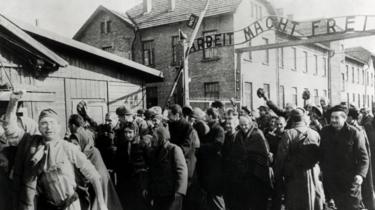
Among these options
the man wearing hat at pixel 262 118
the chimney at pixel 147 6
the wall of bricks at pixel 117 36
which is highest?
the chimney at pixel 147 6

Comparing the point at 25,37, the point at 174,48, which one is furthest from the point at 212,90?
the point at 25,37

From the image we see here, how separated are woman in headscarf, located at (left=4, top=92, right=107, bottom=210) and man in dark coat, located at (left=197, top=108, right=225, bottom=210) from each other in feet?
8.92

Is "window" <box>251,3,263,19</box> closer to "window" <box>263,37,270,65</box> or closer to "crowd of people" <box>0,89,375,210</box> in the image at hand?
"window" <box>263,37,270,65</box>

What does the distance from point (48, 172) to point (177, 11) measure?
21461mm

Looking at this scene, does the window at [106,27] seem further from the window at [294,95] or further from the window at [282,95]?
the window at [294,95]

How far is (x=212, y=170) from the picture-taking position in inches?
249

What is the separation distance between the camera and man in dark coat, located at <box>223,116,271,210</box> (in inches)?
243

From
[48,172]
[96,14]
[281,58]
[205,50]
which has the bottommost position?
[48,172]

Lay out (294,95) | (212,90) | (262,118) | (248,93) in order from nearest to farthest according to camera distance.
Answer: (262,118) → (212,90) → (248,93) → (294,95)

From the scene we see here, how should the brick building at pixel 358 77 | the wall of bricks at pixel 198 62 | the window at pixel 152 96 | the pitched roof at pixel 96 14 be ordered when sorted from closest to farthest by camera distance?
the wall of bricks at pixel 198 62
the window at pixel 152 96
the pitched roof at pixel 96 14
the brick building at pixel 358 77

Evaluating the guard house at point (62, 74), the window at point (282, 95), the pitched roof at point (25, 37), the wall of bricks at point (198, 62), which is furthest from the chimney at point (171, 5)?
the pitched roof at point (25, 37)

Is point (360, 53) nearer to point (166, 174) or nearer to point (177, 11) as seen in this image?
point (177, 11)

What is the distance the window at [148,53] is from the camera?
974 inches

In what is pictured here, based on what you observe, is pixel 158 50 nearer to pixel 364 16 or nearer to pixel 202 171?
pixel 364 16
